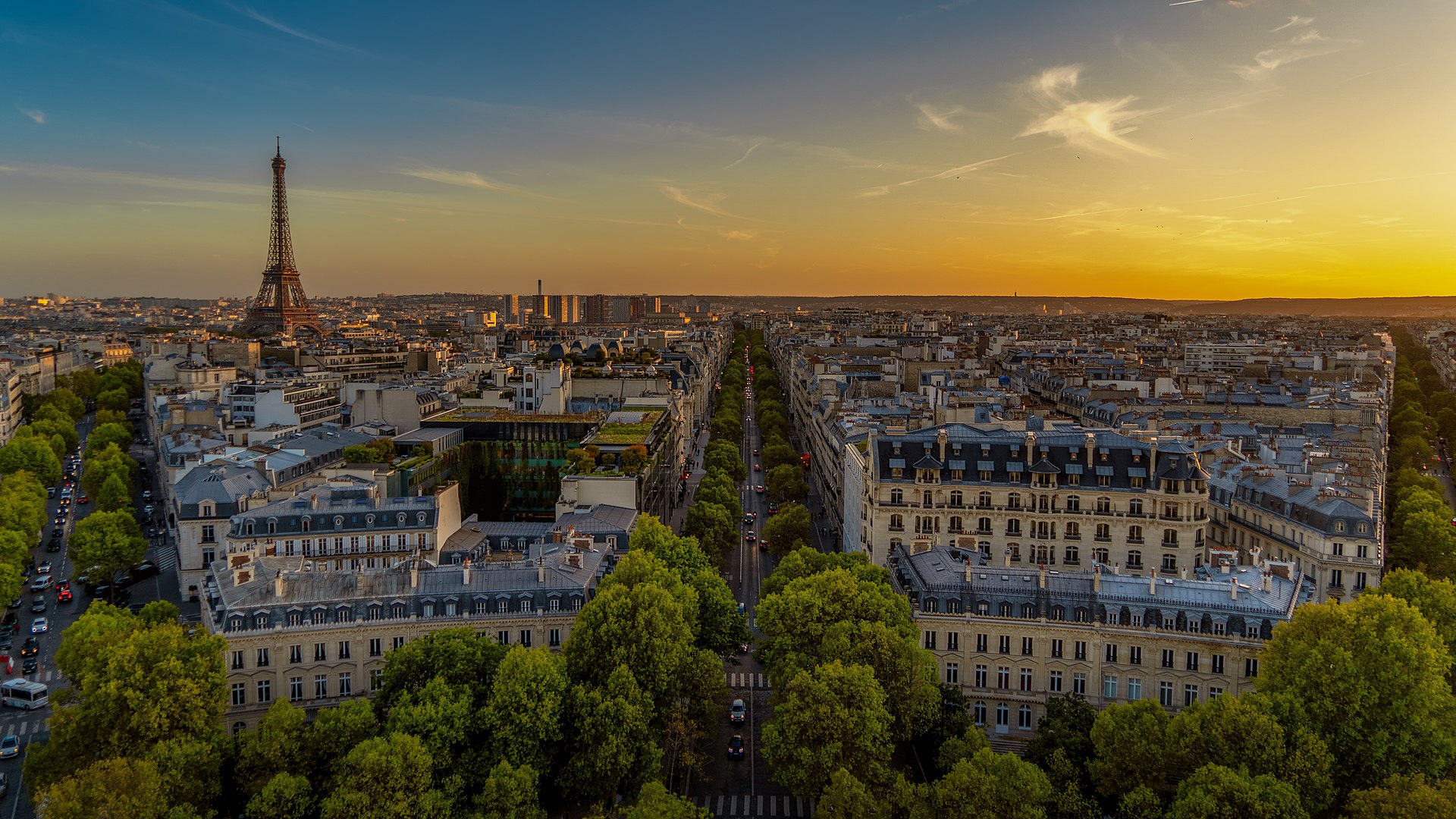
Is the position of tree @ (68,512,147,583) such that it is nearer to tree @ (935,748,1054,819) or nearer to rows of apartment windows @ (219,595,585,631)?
rows of apartment windows @ (219,595,585,631)

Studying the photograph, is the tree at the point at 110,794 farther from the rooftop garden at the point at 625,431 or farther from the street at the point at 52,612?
the rooftop garden at the point at 625,431

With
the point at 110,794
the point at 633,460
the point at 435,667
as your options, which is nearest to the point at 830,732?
the point at 435,667

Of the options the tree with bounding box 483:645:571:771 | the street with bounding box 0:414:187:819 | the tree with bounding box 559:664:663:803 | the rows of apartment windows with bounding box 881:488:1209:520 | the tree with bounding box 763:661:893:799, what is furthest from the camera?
the rows of apartment windows with bounding box 881:488:1209:520

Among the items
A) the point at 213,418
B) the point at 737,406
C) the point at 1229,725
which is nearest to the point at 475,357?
the point at 737,406

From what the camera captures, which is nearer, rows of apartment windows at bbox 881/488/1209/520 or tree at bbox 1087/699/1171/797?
tree at bbox 1087/699/1171/797

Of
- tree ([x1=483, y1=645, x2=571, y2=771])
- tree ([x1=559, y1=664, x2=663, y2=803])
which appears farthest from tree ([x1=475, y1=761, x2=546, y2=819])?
tree ([x1=559, y1=664, x2=663, y2=803])

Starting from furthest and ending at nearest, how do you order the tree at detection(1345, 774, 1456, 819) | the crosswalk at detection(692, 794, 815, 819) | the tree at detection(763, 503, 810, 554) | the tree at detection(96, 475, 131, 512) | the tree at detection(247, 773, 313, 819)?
the tree at detection(96, 475, 131, 512), the tree at detection(763, 503, 810, 554), the crosswalk at detection(692, 794, 815, 819), the tree at detection(247, 773, 313, 819), the tree at detection(1345, 774, 1456, 819)

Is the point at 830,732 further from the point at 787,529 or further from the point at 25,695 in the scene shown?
the point at 25,695
